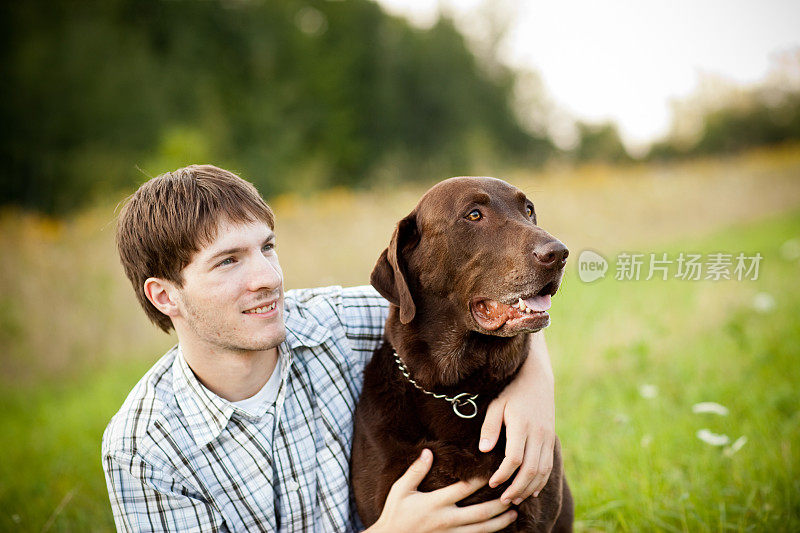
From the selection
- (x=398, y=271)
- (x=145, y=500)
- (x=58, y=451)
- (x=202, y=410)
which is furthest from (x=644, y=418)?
(x=58, y=451)

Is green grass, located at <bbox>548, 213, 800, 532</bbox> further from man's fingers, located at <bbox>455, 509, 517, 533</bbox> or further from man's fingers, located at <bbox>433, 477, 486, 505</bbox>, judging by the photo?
man's fingers, located at <bbox>433, 477, 486, 505</bbox>

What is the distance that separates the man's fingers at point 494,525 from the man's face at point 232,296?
2.94ft

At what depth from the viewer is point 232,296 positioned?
200 centimetres

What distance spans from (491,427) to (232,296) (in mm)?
1010

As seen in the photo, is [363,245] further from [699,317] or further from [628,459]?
[628,459]

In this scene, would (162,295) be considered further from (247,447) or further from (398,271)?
(398,271)

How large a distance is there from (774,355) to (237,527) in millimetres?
4197

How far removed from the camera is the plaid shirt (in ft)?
6.04

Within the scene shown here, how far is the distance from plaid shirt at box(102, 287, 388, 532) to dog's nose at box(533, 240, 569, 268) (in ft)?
3.07

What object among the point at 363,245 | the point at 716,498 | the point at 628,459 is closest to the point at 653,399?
the point at 628,459

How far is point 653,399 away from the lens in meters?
3.92

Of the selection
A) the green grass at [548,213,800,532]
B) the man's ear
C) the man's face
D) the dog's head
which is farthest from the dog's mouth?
the green grass at [548,213,800,532]

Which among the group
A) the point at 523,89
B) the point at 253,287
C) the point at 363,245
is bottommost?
the point at 253,287

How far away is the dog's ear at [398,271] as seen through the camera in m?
2.07
